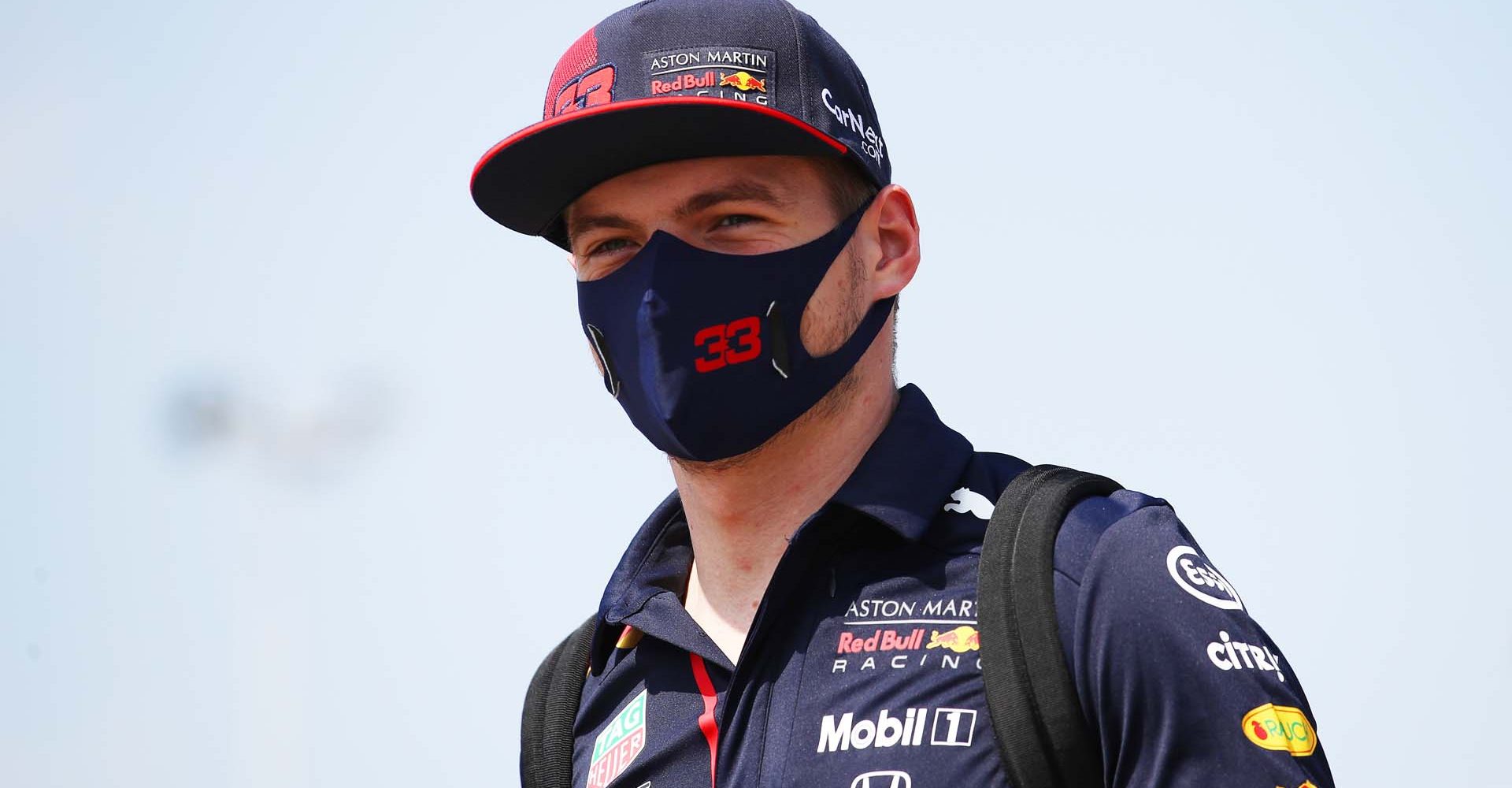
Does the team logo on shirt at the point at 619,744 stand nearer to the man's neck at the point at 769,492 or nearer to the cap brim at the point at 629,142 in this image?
the man's neck at the point at 769,492

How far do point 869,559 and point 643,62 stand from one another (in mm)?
1344

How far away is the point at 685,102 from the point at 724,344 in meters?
0.59

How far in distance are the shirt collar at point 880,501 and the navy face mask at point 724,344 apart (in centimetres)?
22

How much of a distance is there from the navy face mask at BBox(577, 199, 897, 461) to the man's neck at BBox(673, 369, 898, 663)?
0.07 m

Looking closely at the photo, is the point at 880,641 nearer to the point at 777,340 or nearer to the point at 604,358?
the point at 777,340

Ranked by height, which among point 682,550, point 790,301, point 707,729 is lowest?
point 707,729

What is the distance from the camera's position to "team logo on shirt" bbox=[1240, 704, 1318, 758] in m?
2.93

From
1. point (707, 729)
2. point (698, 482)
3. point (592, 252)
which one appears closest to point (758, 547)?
point (698, 482)

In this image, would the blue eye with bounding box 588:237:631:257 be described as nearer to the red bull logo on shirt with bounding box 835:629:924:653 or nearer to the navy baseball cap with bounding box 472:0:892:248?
the navy baseball cap with bounding box 472:0:892:248

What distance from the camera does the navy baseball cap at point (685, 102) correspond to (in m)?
3.69

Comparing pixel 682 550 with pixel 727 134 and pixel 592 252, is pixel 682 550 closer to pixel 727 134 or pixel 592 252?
pixel 592 252

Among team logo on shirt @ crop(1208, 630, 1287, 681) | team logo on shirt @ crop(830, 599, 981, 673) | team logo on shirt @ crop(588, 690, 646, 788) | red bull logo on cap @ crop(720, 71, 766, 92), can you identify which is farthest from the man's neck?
team logo on shirt @ crop(1208, 630, 1287, 681)

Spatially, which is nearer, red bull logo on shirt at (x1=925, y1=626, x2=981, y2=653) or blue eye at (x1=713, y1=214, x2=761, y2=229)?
red bull logo on shirt at (x1=925, y1=626, x2=981, y2=653)

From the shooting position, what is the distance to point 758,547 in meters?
3.84
